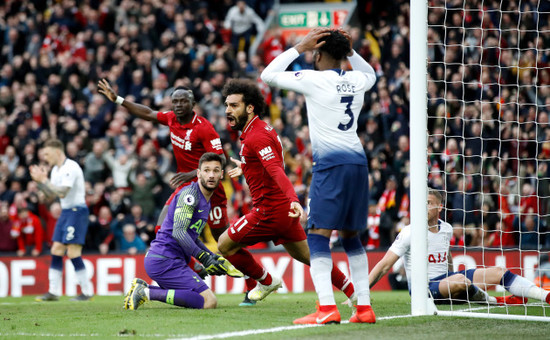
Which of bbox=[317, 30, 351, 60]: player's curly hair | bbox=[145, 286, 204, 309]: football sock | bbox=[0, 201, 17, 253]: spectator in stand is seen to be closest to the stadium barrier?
bbox=[0, 201, 17, 253]: spectator in stand

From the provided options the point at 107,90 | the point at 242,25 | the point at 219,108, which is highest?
the point at 242,25

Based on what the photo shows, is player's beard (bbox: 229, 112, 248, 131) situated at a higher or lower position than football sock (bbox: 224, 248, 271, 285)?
higher

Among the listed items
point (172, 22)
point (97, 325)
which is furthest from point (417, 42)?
point (172, 22)

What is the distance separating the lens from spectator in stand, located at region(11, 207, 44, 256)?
1562 centimetres

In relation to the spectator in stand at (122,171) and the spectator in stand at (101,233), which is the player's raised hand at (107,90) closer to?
the spectator in stand at (101,233)

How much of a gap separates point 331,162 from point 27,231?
1069 cm

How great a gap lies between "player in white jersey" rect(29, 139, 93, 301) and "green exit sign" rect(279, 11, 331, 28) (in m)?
10.8

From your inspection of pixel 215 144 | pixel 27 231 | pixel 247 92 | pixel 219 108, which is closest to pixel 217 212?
pixel 215 144

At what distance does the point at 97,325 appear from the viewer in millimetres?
6934

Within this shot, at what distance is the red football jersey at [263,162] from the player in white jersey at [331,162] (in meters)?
0.41

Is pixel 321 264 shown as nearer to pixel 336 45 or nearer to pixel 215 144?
pixel 336 45

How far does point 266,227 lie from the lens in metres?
8.17

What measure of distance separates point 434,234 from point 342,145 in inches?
107

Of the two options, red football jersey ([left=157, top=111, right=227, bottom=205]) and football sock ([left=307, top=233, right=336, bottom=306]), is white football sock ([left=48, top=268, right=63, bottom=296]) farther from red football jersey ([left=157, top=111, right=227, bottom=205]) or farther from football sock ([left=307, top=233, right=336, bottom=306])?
football sock ([left=307, top=233, right=336, bottom=306])
